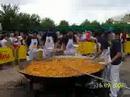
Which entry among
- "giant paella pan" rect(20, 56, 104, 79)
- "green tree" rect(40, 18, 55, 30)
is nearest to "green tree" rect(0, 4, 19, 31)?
"green tree" rect(40, 18, 55, 30)

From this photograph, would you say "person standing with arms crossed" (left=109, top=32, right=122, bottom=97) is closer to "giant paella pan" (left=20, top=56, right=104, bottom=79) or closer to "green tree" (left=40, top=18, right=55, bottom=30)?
"giant paella pan" (left=20, top=56, right=104, bottom=79)

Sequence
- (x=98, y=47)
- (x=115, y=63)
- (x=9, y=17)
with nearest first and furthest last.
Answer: (x=115, y=63)
(x=98, y=47)
(x=9, y=17)

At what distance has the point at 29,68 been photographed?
13031 mm

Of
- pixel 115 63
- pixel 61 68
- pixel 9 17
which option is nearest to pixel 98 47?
pixel 61 68

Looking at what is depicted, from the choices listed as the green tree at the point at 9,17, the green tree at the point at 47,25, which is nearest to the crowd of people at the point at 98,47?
the green tree at the point at 47,25

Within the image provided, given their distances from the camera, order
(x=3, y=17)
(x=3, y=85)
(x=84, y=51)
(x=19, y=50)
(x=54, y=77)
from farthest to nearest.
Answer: (x=3, y=17)
(x=84, y=51)
(x=19, y=50)
(x=3, y=85)
(x=54, y=77)

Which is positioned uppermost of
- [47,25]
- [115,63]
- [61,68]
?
[47,25]

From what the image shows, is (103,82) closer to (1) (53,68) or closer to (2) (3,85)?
(1) (53,68)

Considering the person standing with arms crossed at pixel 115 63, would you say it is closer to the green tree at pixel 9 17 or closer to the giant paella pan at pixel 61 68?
the giant paella pan at pixel 61 68

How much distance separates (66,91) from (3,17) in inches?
1810

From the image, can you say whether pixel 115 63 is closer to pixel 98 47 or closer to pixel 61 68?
pixel 61 68

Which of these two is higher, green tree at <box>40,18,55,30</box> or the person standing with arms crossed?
green tree at <box>40,18,55,30</box>

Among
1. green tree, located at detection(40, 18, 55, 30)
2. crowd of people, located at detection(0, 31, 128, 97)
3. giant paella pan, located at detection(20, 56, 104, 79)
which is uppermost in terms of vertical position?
green tree, located at detection(40, 18, 55, 30)

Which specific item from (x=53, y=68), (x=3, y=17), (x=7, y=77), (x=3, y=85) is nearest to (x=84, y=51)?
(x=7, y=77)
